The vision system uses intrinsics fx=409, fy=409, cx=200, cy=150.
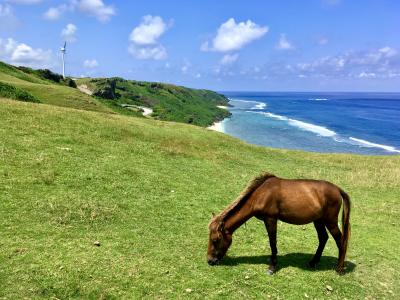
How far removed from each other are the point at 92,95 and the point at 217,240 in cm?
10413

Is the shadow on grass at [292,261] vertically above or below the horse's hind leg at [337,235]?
below

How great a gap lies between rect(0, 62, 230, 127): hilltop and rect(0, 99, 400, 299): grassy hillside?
2365cm

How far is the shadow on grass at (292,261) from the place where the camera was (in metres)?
14.3

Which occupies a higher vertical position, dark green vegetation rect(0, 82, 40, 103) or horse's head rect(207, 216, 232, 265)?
dark green vegetation rect(0, 82, 40, 103)

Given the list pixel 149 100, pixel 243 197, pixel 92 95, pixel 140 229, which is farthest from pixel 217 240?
pixel 149 100

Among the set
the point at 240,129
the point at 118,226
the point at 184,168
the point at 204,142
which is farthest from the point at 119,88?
the point at 118,226

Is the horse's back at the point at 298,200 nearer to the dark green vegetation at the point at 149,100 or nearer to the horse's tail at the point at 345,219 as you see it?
the horse's tail at the point at 345,219

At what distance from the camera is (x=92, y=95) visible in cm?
11156

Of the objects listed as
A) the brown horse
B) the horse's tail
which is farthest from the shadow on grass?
the horse's tail

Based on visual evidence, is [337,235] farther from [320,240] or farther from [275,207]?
[275,207]

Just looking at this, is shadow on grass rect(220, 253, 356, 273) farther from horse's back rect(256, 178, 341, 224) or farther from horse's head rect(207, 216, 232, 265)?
horse's back rect(256, 178, 341, 224)

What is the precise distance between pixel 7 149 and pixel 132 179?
23.9ft

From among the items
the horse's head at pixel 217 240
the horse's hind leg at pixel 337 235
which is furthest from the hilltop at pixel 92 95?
the horse's hind leg at pixel 337 235

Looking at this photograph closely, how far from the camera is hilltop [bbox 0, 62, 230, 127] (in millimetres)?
55122
